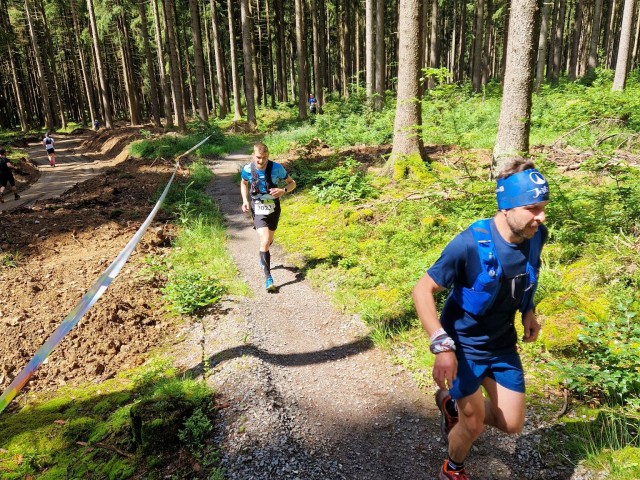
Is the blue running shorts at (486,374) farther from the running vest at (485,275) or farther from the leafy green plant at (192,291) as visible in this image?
the leafy green plant at (192,291)

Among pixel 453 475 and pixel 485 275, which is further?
pixel 453 475

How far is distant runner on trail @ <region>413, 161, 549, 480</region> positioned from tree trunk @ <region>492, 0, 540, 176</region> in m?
4.79

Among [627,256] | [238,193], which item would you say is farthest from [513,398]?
[238,193]

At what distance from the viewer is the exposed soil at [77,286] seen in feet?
17.7

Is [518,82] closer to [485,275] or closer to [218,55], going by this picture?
[485,275]

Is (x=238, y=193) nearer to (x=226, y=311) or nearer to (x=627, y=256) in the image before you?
(x=226, y=311)

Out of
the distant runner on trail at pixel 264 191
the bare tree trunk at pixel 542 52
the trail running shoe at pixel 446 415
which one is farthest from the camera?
the bare tree trunk at pixel 542 52

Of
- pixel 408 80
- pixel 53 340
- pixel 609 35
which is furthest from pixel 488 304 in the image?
pixel 609 35

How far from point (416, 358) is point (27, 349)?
203 inches

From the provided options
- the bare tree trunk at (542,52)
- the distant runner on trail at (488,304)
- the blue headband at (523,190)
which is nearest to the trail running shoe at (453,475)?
the distant runner on trail at (488,304)

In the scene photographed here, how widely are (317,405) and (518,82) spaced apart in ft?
21.7

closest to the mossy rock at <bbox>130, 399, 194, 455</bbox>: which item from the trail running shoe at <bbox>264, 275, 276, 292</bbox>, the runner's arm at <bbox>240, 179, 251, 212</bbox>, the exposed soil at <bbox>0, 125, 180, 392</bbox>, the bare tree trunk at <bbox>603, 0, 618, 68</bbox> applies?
the exposed soil at <bbox>0, 125, 180, 392</bbox>

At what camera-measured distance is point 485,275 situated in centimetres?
259

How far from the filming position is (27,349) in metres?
5.60
